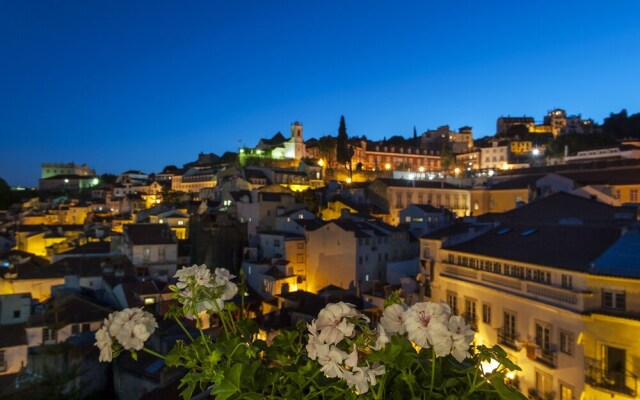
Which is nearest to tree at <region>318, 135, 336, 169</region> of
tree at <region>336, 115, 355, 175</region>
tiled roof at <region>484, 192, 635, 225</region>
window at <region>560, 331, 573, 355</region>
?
tree at <region>336, 115, 355, 175</region>

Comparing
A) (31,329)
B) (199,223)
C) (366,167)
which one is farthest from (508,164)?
(31,329)

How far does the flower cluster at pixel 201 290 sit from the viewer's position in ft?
8.50

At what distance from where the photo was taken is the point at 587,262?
1241 cm

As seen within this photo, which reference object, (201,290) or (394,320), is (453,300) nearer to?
(394,320)

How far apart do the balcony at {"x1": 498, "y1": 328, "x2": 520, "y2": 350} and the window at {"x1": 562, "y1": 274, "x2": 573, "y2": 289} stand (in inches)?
101

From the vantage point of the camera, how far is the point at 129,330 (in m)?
2.48

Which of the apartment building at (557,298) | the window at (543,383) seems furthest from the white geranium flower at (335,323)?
the window at (543,383)

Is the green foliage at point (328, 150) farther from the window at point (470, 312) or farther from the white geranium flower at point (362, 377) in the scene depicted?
the white geranium flower at point (362, 377)

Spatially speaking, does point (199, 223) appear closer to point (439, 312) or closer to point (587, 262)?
point (587, 262)

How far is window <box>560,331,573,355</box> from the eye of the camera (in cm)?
1237

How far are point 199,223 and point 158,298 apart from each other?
1441cm

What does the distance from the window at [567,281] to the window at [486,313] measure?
331 centimetres

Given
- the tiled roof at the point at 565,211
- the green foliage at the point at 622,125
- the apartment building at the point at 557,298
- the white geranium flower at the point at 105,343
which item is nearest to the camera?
the white geranium flower at the point at 105,343

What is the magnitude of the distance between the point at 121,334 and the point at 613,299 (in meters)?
13.2
